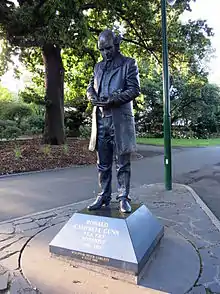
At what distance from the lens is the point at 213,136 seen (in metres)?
25.7

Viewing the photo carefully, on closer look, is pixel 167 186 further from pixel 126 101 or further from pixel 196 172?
pixel 126 101

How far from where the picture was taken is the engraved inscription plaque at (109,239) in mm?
3094

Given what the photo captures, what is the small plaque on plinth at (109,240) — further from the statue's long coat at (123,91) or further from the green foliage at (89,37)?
the green foliage at (89,37)

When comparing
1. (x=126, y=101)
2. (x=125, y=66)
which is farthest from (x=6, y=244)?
(x=125, y=66)

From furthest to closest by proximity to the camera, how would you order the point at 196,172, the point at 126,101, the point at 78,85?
the point at 78,85 < the point at 196,172 < the point at 126,101

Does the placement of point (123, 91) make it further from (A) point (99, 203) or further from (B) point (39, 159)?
(B) point (39, 159)

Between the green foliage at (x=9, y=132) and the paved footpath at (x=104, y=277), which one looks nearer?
the paved footpath at (x=104, y=277)

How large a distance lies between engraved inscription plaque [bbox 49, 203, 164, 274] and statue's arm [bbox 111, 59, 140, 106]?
1275mm

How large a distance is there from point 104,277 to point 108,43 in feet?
8.22

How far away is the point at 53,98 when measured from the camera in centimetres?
1319

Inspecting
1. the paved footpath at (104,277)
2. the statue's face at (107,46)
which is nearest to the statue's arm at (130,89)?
the statue's face at (107,46)

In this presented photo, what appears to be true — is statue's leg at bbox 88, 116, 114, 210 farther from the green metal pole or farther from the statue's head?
the green metal pole

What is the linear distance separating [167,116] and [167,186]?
1.51 metres

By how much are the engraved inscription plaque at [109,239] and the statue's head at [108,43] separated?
Result: 5.97 feet
